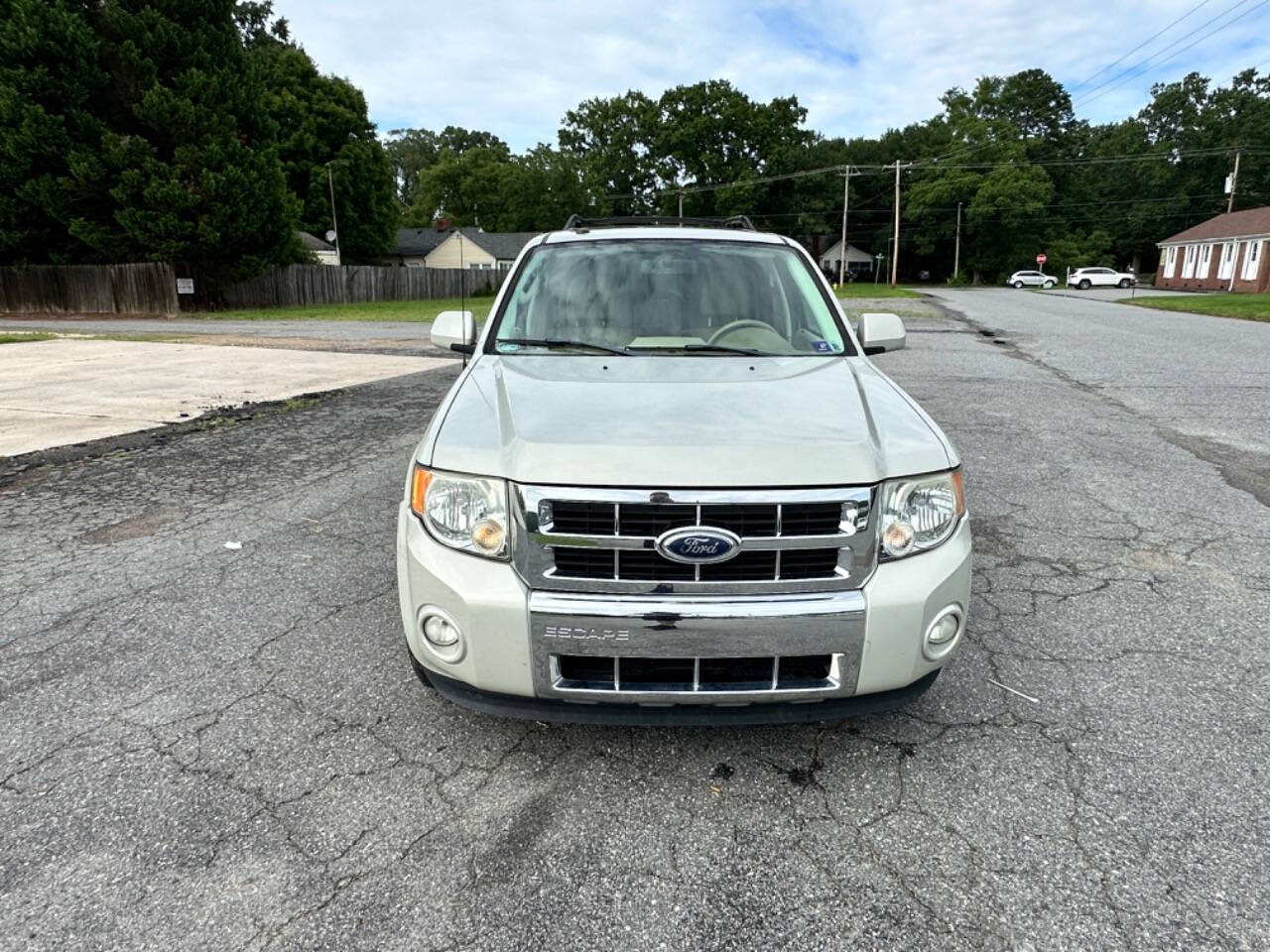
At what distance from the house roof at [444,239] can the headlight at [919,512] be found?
2625 inches

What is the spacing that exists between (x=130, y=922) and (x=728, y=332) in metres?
2.90

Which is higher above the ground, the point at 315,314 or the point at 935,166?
the point at 935,166

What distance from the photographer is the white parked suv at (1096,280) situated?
57219 millimetres

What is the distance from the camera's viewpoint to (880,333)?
3883mm

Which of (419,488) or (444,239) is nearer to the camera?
(419,488)

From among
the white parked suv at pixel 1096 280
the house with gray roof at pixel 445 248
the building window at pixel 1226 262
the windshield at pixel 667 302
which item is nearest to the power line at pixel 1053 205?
the white parked suv at pixel 1096 280

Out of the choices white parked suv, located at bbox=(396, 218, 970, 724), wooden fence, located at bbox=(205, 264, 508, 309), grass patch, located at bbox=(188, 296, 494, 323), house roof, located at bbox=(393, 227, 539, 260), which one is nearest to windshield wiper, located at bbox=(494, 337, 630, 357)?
white parked suv, located at bbox=(396, 218, 970, 724)

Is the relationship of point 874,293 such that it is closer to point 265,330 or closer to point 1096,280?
point 1096,280

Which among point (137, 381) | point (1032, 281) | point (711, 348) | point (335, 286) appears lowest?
point (137, 381)

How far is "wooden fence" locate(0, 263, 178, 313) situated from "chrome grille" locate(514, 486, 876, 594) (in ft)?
106

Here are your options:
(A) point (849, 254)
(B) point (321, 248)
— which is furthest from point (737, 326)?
(A) point (849, 254)

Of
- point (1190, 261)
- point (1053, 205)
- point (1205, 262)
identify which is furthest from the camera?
point (1053, 205)

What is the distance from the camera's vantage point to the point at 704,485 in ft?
6.96

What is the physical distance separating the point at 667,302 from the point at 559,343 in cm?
58
